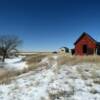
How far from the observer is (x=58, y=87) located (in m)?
11.5

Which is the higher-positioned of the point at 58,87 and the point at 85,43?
the point at 85,43

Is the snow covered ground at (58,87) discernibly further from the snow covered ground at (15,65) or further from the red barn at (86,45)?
the red barn at (86,45)

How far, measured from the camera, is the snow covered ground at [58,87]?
10281 millimetres

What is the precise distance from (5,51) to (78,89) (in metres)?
74.2

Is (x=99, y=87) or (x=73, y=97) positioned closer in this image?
(x=73, y=97)

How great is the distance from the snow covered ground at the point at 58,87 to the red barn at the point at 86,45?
28.2 metres

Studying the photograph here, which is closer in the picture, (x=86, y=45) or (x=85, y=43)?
(x=86, y=45)

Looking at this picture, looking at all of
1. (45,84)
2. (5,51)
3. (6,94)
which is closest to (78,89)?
(45,84)

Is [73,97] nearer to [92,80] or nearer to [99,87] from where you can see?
[99,87]

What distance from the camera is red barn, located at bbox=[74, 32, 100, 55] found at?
139ft

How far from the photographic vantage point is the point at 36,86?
12203mm

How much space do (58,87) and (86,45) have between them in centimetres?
3250

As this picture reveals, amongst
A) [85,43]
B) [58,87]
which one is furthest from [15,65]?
[58,87]

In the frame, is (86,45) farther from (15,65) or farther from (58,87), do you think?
(58,87)
